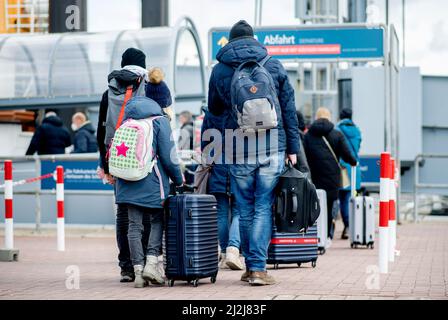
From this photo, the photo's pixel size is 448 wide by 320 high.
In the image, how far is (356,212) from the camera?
47.5 ft

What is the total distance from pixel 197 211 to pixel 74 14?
522 inches

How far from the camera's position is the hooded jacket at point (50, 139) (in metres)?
18.8

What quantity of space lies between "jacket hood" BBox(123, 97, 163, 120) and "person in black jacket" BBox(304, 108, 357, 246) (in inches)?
228

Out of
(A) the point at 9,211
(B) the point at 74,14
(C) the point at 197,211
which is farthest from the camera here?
(B) the point at 74,14

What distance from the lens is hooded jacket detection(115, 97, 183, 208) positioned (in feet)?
29.4

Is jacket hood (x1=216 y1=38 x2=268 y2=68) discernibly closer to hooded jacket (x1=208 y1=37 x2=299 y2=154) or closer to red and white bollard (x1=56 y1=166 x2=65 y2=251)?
hooded jacket (x1=208 y1=37 x2=299 y2=154)

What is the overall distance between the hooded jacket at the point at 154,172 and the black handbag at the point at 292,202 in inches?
32.6

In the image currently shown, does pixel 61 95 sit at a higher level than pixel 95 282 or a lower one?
higher

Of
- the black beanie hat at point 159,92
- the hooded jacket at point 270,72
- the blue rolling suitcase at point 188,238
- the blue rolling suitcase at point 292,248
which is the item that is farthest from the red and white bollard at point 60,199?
the blue rolling suitcase at point 188,238

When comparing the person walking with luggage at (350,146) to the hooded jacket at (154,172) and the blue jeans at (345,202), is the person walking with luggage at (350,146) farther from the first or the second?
the hooded jacket at (154,172)

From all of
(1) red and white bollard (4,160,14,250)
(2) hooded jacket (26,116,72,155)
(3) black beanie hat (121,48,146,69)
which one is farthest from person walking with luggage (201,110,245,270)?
(2) hooded jacket (26,116,72,155)

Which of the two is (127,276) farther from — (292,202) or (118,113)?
(292,202)
